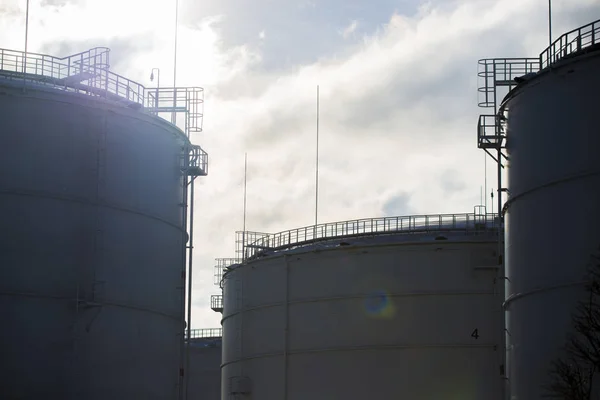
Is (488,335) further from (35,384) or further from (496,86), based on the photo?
(35,384)

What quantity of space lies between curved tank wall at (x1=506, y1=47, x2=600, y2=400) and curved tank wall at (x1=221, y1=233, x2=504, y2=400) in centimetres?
816

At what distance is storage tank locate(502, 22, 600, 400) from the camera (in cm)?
2248

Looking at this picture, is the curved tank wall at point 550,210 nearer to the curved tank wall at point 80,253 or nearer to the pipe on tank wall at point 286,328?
the curved tank wall at point 80,253

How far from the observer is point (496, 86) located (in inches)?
1150

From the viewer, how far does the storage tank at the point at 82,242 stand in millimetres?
26859

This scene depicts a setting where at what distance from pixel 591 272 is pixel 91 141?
45.0 feet

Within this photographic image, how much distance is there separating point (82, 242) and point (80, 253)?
29 centimetres

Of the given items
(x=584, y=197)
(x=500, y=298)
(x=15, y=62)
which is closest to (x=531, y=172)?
(x=584, y=197)

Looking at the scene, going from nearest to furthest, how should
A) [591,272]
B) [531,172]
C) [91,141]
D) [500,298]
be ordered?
[591,272], [531,172], [91,141], [500,298]

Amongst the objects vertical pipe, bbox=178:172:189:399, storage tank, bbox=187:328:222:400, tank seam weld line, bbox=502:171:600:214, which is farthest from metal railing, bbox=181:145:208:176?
storage tank, bbox=187:328:222:400

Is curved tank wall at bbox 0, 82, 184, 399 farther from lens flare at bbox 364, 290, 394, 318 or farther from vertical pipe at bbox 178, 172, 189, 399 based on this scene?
lens flare at bbox 364, 290, 394, 318

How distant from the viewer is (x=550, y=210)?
23406 mm

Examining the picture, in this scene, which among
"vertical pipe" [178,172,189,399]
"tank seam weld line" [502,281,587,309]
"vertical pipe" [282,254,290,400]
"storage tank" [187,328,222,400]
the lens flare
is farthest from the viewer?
"storage tank" [187,328,222,400]

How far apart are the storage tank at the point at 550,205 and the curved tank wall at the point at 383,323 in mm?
8091
